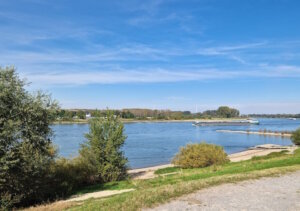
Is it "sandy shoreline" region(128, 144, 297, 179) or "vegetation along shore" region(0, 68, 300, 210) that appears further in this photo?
"sandy shoreline" region(128, 144, 297, 179)

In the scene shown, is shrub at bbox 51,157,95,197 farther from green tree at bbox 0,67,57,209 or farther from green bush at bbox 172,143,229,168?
green bush at bbox 172,143,229,168

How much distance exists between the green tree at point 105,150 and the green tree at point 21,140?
22.8 feet

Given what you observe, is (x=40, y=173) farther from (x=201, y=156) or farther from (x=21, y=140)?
(x=201, y=156)

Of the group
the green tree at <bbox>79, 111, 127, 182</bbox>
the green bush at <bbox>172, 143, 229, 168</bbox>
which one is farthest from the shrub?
the green bush at <bbox>172, 143, 229, 168</bbox>

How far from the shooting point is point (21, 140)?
42.0 feet

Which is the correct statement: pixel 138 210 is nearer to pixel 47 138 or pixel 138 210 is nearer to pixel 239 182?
pixel 239 182

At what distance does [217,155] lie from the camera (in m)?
24.6

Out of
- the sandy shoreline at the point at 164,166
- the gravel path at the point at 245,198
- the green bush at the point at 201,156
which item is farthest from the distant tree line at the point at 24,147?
the green bush at the point at 201,156

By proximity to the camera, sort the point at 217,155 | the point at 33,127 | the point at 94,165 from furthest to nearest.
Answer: the point at 217,155
the point at 94,165
the point at 33,127

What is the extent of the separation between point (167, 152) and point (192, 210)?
40.9m

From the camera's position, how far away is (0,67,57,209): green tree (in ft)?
39.3

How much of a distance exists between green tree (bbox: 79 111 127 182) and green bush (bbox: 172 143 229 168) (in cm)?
553

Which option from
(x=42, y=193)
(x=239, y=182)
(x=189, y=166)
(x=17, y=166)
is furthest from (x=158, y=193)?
(x=189, y=166)

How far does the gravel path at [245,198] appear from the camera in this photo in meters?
7.33
